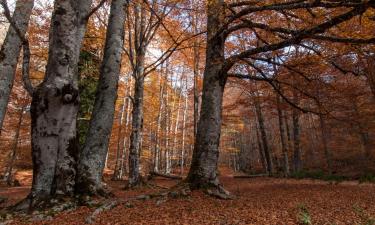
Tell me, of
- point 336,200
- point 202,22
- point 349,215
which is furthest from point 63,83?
point 202,22

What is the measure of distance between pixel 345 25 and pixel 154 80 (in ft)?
68.3

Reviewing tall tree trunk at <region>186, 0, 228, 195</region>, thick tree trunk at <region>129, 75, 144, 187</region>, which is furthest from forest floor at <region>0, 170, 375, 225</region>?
thick tree trunk at <region>129, 75, 144, 187</region>

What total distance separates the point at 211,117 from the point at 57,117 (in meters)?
3.65

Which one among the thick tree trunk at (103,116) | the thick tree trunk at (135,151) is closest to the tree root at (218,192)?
the thick tree trunk at (103,116)

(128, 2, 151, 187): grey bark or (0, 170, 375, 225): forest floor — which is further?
(128, 2, 151, 187): grey bark

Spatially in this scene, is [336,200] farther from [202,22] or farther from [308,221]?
[202,22]

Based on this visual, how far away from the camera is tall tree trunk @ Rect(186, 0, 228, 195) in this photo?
22.8 feet

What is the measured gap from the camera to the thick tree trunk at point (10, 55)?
764cm

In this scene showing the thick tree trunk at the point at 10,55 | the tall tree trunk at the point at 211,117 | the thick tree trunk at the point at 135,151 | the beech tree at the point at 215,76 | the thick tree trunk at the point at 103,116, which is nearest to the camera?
the thick tree trunk at the point at 103,116

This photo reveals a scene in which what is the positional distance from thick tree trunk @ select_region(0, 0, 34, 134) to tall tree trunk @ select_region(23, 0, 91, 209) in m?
2.67

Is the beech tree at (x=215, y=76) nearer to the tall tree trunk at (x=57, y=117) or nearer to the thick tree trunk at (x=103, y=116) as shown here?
the thick tree trunk at (x=103, y=116)

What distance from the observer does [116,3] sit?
23.9ft

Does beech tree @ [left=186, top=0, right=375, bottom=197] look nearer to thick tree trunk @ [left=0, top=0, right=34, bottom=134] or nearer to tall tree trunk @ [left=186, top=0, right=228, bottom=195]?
tall tree trunk @ [left=186, top=0, right=228, bottom=195]

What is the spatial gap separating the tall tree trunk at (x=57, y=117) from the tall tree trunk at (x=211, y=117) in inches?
Result: 116
